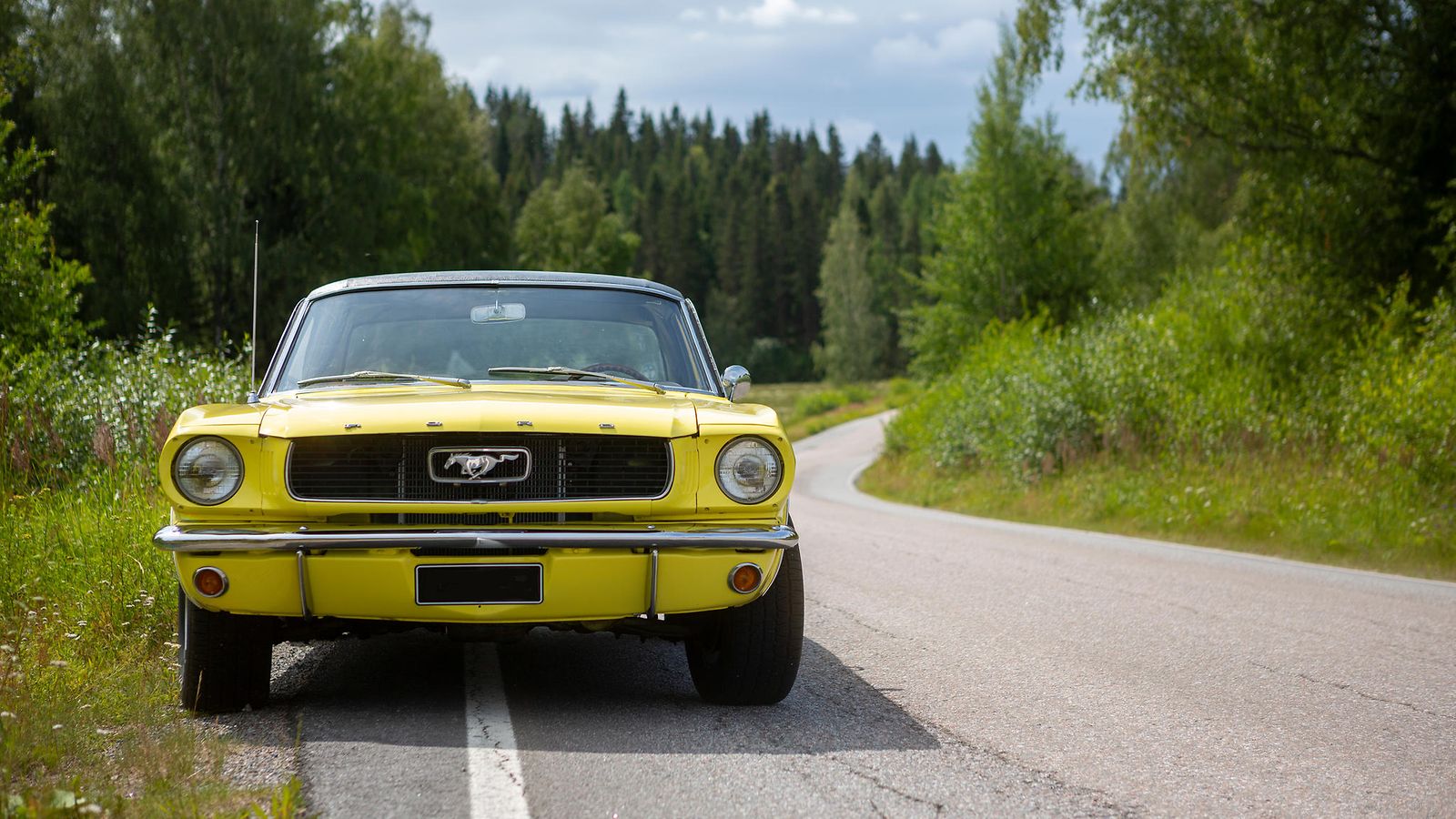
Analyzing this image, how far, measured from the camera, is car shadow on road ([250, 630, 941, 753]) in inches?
163

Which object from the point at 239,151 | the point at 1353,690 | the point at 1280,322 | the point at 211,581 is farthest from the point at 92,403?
the point at 239,151

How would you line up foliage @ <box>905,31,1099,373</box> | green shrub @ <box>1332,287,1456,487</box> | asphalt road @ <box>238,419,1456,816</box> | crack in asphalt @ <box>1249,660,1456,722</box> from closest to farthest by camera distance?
1. asphalt road @ <box>238,419,1456,816</box>
2. crack in asphalt @ <box>1249,660,1456,722</box>
3. green shrub @ <box>1332,287,1456,487</box>
4. foliage @ <box>905,31,1099,373</box>

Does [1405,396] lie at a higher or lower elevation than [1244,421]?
higher

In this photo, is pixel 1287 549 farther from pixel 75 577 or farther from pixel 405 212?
pixel 405 212

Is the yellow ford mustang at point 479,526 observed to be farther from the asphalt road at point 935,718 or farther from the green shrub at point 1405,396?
the green shrub at point 1405,396

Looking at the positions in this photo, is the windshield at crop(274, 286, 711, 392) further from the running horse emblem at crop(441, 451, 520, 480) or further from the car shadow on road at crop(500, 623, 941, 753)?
the car shadow on road at crop(500, 623, 941, 753)

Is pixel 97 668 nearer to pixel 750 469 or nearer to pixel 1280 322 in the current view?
pixel 750 469

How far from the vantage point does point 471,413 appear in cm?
425

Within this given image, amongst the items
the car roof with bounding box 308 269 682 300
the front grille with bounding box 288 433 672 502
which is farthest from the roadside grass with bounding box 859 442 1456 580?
the front grille with bounding box 288 433 672 502

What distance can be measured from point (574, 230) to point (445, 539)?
68.2 metres

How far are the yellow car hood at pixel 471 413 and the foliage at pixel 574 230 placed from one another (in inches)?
2531

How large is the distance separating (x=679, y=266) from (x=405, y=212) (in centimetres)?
6564

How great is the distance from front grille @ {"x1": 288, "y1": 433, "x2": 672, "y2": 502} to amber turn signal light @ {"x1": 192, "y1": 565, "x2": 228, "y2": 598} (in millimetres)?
339

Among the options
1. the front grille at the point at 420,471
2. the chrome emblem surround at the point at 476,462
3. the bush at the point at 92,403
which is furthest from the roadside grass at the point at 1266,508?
the bush at the point at 92,403
